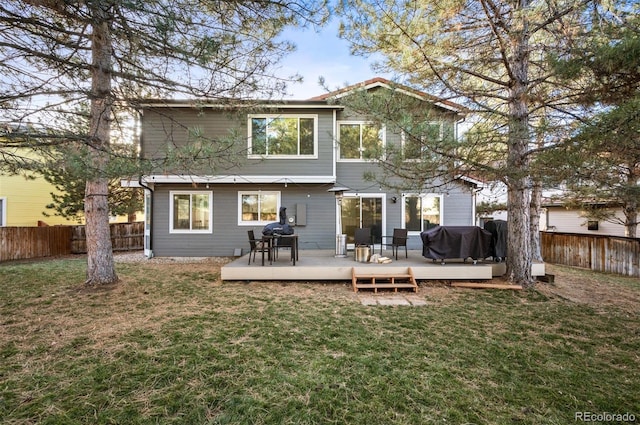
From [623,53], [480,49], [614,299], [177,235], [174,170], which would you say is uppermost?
[480,49]

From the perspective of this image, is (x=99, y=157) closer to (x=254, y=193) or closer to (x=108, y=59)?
(x=108, y=59)

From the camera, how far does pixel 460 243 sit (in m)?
7.02

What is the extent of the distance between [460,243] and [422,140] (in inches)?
125

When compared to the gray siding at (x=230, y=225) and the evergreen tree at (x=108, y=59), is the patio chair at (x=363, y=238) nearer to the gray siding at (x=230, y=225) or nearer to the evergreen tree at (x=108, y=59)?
the gray siding at (x=230, y=225)

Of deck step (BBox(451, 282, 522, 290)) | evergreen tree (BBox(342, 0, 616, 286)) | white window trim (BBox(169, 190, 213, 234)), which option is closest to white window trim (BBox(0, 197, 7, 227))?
white window trim (BBox(169, 190, 213, 234))

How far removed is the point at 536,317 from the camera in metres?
4.74

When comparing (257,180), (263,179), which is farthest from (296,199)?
(257,180)

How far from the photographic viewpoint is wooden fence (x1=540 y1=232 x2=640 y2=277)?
8.75m

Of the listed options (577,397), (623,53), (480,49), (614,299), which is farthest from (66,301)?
(614,299)

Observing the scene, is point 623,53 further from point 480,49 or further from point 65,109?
point 65,109

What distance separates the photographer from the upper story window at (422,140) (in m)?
4.93

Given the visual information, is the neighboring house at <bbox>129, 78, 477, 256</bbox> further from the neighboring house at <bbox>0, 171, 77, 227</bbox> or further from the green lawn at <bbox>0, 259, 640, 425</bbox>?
the neighboring house at <bbox>0, 171, 77, 227</bbox>

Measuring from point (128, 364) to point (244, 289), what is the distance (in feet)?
10.6

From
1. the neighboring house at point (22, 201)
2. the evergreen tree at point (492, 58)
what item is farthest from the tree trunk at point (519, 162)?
the neighboring house at point (22, 201)
